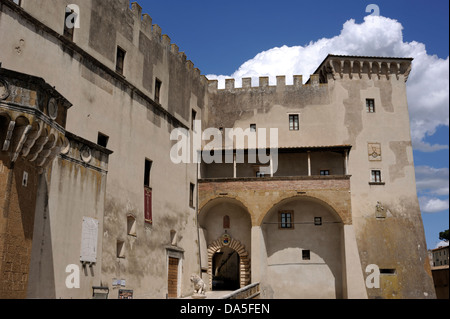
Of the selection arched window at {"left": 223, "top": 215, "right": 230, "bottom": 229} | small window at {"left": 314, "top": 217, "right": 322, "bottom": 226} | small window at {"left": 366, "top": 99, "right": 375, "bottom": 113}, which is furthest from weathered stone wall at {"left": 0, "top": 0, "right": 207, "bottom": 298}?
small window at {"left": 366, "top": 99, "right": 375, "bottom": 113}

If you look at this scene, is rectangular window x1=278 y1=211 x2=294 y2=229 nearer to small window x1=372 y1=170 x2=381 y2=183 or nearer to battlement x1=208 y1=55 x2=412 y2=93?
small window x1=372 y1=170 x2=381 y2=183

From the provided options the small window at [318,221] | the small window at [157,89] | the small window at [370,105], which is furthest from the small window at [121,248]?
the small window at [370,105]

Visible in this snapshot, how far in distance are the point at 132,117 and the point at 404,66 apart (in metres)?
18.0

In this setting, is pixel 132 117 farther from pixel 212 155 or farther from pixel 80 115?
pixel 212 155

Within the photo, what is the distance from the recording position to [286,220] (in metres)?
28.7

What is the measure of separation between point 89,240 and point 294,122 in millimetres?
18490

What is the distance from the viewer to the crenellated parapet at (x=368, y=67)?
1185 inches

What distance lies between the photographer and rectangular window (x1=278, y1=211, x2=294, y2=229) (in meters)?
28.6

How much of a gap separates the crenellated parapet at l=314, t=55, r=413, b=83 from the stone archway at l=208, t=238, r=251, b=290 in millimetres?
12014

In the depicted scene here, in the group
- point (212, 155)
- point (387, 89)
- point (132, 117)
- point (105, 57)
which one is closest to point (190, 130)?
point (212, 155)

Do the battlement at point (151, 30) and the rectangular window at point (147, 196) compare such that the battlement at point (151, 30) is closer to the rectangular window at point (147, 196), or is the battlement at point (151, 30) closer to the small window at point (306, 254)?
the rectangular window at point (147, 196)
